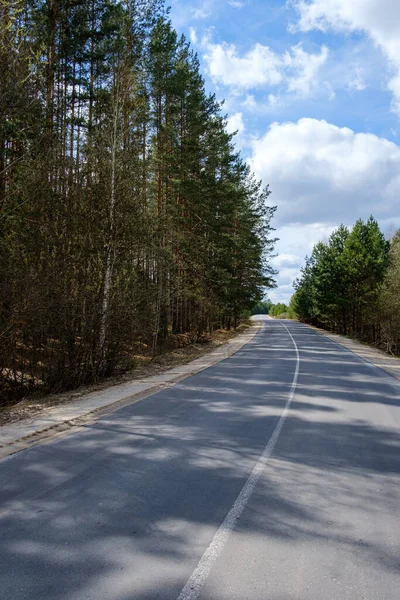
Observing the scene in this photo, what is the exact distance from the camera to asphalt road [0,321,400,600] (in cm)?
310

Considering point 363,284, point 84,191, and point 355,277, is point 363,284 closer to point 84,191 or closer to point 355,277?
point 355,277

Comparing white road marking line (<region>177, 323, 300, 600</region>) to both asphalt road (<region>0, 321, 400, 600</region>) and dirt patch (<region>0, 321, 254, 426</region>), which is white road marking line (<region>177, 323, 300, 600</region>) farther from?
dirt patch (<region>0, 321, 254, 426</region>)

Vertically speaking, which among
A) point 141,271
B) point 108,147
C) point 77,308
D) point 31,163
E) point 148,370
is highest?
point 108,147

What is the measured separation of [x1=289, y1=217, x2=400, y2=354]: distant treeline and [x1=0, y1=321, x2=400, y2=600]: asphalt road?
25.3 meters

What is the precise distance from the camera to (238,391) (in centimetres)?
1097

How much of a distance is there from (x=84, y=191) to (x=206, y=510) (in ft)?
35.9

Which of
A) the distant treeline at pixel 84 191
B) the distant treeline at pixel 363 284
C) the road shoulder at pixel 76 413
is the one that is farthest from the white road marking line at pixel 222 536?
the distant treeline at pixel 363 284

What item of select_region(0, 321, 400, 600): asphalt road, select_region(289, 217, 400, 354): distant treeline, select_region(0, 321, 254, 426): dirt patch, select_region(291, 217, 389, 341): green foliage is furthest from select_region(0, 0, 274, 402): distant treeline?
select_region(291, 217, 389, 341): green foliage

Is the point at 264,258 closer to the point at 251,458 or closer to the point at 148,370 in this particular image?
the point at 148,370

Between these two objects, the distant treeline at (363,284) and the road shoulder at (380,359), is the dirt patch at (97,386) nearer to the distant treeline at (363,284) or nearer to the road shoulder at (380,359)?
the road shoulder at (380,359)

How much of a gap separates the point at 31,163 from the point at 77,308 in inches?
160

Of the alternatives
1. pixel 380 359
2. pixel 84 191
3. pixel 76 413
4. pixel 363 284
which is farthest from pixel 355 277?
pixel 76 413

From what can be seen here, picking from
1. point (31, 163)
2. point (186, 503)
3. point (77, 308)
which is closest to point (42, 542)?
point (186, 503)

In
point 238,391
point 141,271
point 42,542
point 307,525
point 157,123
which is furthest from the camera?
point 157,123
